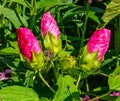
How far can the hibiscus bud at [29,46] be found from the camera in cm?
132

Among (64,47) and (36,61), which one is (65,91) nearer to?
(36,61)

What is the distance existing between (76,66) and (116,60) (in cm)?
46

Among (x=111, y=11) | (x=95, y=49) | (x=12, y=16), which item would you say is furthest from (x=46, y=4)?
(x=95, y=49)

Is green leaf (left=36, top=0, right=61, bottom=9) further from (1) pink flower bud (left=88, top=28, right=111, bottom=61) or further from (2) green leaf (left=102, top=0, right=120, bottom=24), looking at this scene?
(1) pink flower bud (left=88, top=28, right=111, bottom=61)

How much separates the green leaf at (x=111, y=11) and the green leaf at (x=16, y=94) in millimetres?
412

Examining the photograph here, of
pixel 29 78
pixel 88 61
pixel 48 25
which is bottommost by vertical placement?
pixel 29 78

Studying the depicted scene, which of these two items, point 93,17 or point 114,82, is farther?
point 93,17

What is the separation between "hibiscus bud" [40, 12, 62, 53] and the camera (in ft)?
4.60

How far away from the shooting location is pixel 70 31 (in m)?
2.31

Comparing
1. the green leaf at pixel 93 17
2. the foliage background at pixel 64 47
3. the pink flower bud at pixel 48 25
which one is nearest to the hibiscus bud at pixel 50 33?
the pink flower bud at pixel 48 25

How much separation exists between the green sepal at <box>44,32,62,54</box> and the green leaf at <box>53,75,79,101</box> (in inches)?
4.1

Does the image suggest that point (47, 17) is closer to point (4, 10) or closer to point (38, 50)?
point (38, 50)

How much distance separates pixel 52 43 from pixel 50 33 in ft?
0.11

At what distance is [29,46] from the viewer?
4.37 ft
